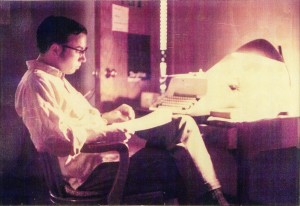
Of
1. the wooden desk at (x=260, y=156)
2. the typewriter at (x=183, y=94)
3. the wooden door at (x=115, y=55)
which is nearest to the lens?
the wooden desk at (x=260, y=156)

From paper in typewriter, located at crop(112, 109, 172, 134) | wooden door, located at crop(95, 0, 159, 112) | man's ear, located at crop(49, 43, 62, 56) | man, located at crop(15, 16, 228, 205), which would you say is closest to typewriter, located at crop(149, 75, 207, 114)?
man, located at crop(15, 16, 228, 205)

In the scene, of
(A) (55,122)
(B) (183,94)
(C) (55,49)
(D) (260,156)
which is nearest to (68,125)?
(A) (55,122)

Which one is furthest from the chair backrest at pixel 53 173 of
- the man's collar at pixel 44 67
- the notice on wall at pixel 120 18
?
the notice on wall at pixel 120 18

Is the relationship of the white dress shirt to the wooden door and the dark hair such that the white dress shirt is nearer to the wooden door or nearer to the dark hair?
the dark hair

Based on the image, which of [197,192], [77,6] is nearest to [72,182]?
[197,192]

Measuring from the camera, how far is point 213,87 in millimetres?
2492

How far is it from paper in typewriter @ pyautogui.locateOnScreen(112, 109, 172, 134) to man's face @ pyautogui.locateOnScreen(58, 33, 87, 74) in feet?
1.39

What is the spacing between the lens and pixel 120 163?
166cm

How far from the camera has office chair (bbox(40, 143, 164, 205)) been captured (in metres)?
1.65

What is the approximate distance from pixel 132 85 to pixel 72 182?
178 centimetres

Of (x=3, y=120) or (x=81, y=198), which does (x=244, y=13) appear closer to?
(x=81, y=198)

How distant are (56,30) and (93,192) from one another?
0.79m

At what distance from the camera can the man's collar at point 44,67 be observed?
1846 millimetres

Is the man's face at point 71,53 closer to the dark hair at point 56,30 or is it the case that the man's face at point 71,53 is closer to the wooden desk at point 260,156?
the dark hair at point 56,30
